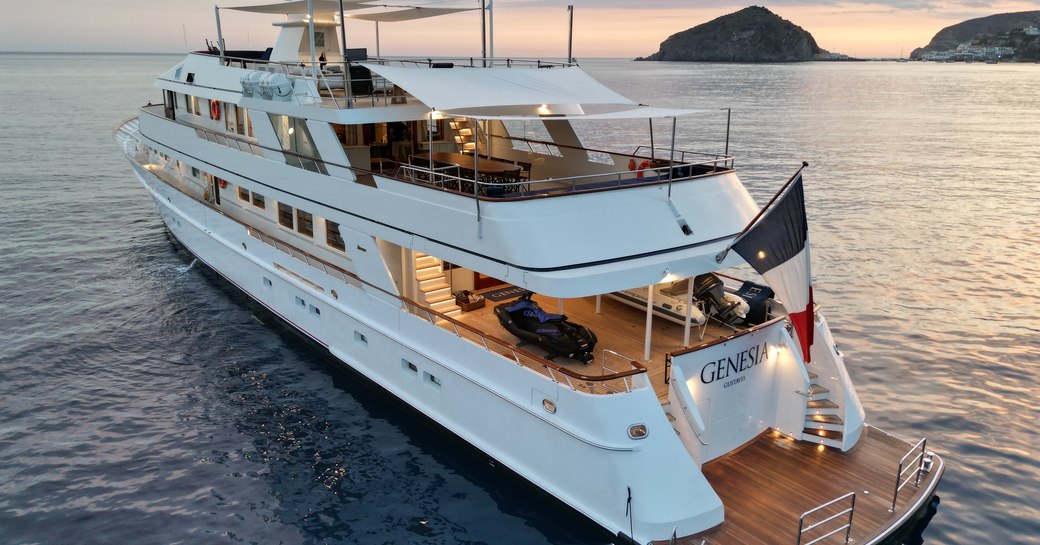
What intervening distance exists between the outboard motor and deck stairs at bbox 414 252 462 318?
4613mm

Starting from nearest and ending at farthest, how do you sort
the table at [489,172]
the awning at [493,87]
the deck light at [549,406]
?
the deck light at [549,406] < the table at [489,172] < the awning at [493,87]

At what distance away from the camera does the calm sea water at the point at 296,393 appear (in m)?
11.2

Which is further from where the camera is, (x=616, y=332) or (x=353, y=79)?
(x=353, y=79)

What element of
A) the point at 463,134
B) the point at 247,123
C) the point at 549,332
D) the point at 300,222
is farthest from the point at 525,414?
the point at 247,123

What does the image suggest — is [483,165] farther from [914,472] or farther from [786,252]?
[914,472]

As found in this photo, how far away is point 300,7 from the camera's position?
1745cm

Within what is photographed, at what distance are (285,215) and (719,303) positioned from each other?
35.3 feet

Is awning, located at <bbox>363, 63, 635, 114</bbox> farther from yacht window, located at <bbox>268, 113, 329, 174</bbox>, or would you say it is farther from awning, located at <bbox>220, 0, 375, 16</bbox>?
awning, located at <bbox>220, 0, 375, 16</bbox>

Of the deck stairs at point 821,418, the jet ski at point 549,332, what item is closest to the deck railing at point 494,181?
the jet ski at point 549,332

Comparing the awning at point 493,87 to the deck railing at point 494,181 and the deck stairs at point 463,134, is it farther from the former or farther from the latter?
the deck stairs at point 463,134

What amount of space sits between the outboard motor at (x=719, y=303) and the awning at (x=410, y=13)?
10.5 metres

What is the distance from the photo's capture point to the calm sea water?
11.2m

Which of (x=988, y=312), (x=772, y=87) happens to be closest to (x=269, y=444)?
(x=988, y=312)

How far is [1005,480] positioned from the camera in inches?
512
